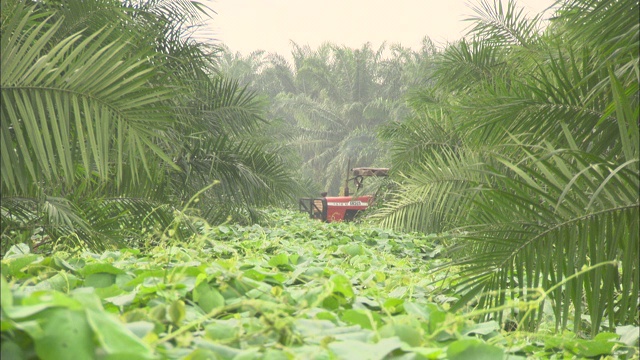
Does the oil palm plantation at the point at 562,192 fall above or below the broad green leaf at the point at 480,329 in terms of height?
above

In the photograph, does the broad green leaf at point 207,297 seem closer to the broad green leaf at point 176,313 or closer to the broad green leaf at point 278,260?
the broad green leaf at point 176,313

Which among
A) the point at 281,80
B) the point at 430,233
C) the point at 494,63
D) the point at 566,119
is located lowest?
the point at 430,233

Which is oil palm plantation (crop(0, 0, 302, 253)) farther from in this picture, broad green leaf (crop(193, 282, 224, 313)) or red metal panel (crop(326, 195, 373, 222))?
red metal panel (crop(326, 195, 373, 222))

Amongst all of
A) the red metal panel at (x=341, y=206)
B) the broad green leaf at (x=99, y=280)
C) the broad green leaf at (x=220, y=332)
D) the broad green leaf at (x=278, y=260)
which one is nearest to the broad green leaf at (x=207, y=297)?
the broad green leaf at (x=220, y=332)

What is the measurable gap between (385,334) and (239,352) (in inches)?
11.7

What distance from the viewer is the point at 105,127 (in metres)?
2.40

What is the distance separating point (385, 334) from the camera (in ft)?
3.86

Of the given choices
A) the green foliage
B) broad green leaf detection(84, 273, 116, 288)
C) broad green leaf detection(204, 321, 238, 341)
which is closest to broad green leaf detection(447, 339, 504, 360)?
broad green leaf detection(204, 321, 238, 341)

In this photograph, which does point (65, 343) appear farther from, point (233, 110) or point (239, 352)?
point (233, 110)

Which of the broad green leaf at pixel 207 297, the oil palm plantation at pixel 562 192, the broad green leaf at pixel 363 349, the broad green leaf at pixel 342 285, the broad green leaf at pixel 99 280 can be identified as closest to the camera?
the broad green leaf at pixel 363 349

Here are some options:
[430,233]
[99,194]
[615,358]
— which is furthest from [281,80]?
[615,358]

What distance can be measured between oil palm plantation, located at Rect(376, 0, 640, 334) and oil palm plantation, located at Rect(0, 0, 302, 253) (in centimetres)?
130

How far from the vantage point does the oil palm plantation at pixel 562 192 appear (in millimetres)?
2215

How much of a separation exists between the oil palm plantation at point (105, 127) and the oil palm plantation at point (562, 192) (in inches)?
51.3
